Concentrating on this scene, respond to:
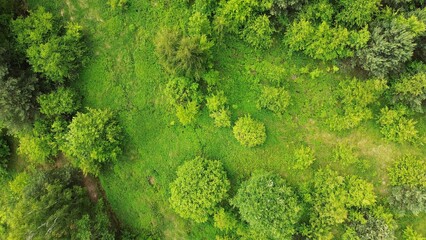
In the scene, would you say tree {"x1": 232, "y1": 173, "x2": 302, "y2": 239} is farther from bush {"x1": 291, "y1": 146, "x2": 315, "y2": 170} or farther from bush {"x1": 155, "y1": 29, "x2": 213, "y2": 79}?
bush {"x1": 155, "y1": 29, "x2": 213, "y2": 79}

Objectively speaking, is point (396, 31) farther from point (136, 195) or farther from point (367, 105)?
point (136, 195)

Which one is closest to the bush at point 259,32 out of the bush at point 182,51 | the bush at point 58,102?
the bush at point 182,51

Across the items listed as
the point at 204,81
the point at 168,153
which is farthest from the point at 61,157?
the point at 204,81

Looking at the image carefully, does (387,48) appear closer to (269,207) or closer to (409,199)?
(409,199)

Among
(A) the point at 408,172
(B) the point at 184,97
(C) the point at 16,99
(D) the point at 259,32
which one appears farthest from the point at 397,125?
(C) the point at 16,99

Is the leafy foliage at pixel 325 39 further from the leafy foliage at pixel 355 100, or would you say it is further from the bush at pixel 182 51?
the bush at pixel 182 51

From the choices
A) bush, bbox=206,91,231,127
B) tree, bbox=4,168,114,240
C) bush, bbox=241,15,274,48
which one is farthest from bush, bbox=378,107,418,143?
tree, bbox=4,168,114,240
